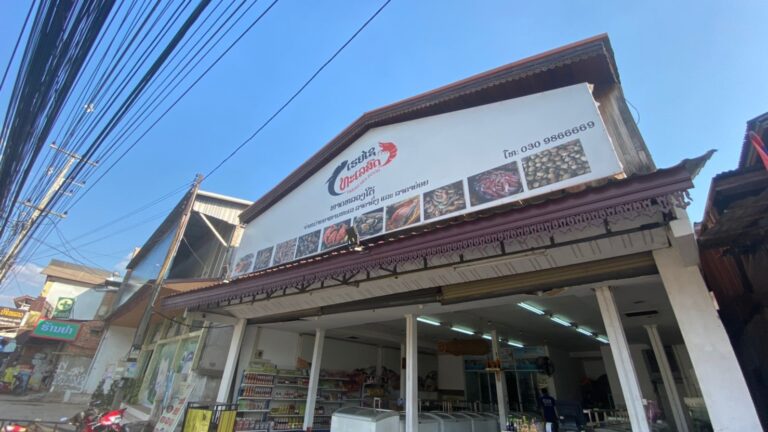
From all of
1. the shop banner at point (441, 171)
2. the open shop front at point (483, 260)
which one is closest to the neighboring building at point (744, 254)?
the open shop front at point (483, 260)

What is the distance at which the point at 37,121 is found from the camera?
3539 mm

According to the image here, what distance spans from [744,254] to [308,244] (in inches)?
281

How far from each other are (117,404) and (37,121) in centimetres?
764

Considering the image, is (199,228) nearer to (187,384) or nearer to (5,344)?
(187,384)

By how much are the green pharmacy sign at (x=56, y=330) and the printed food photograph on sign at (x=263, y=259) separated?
52.5ft

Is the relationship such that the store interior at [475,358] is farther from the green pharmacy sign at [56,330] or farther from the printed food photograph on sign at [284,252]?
the green pharmacy sign at [56,330]

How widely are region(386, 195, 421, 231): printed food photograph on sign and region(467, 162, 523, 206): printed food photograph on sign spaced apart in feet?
3.30

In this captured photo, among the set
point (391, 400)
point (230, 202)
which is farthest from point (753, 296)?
point (230, 202)

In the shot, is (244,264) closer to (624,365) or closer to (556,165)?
(556,165)

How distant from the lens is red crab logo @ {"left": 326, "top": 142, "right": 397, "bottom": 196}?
7.20 metres

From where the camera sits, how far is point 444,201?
5.45 m

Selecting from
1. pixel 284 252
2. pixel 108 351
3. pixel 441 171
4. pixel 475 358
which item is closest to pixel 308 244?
pixel 284 252

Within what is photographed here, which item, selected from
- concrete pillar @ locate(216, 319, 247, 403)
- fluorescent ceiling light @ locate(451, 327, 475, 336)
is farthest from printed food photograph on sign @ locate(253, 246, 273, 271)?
fluorescent ceiling light @ locate(451, 327, 475, 336)

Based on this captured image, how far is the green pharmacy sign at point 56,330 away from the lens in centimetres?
1652
